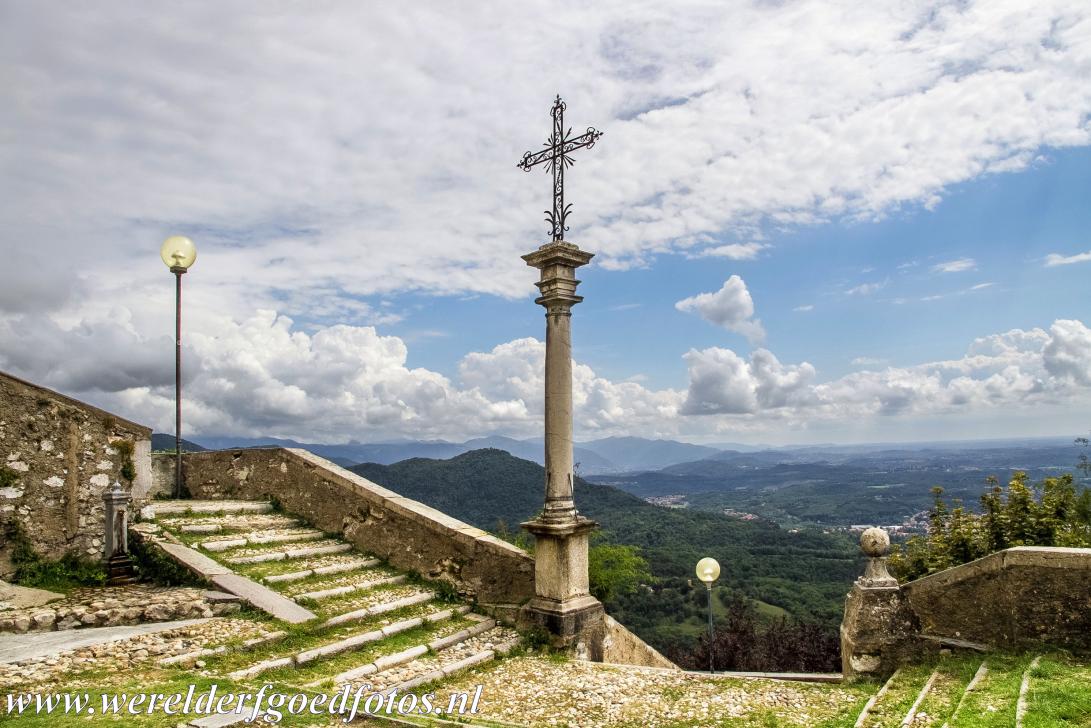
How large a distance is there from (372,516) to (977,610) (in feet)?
23.1

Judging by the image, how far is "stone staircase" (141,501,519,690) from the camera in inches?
225

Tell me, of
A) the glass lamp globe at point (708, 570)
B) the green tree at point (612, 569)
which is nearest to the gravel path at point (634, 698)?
the green tree at point (612, 569)

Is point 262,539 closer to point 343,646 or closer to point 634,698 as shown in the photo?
point 343,646

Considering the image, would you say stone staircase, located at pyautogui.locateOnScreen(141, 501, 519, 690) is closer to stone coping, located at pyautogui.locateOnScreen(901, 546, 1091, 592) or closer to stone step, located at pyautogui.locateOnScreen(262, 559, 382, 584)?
stone step, located at pyautogui.locateOnScreen(262, 559, 382, 584)

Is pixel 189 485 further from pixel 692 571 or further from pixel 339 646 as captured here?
pixel 692 571

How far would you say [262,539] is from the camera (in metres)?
8.79

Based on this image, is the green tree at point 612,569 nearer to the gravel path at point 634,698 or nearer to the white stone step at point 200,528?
the gravel path at point 634,698


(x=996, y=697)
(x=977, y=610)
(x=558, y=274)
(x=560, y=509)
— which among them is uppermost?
(x=558, y=274)

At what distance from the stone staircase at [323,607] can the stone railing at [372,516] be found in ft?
0.73

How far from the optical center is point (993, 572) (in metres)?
5.85

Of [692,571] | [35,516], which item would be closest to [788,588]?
[692,571]

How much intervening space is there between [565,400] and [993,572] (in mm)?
4494

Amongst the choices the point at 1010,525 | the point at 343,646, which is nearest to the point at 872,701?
the point at 343,646

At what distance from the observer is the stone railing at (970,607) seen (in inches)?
217
